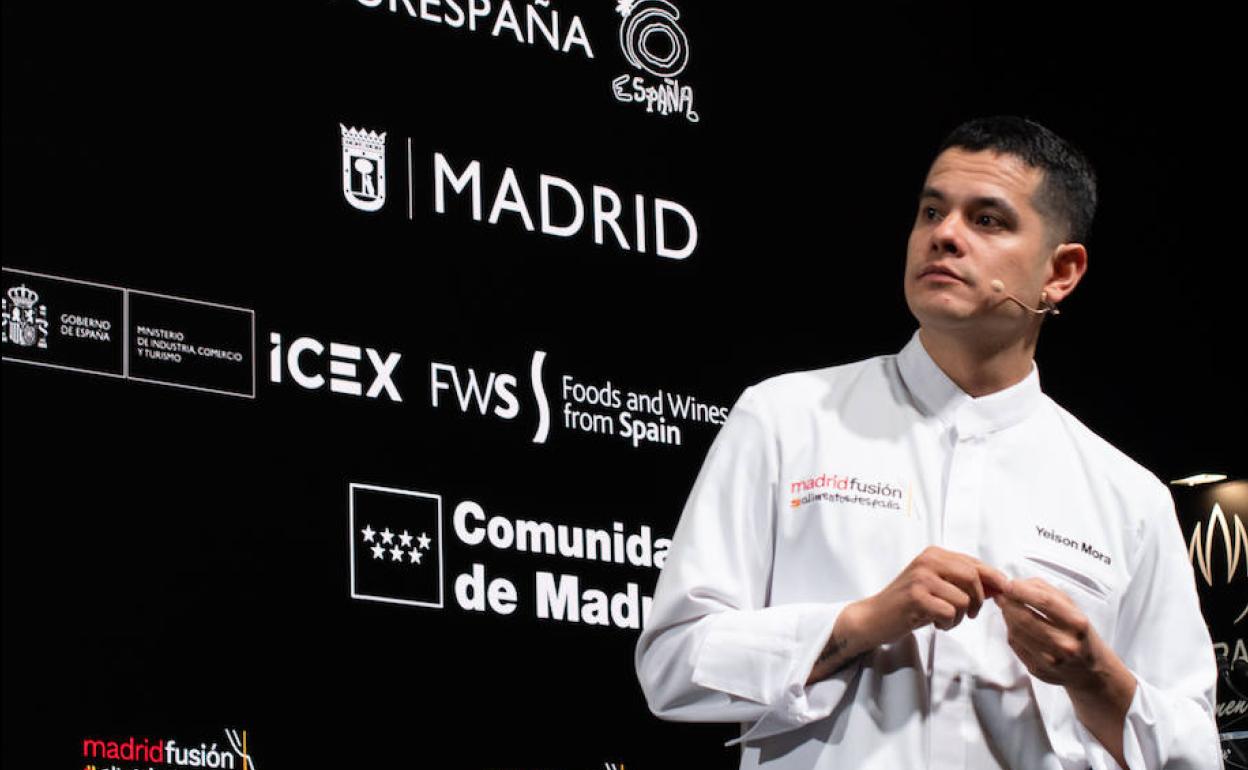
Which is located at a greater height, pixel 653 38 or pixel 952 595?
pixel 653 38

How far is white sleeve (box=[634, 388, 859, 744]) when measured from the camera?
227cm

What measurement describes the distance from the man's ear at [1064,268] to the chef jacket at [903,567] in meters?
0.15

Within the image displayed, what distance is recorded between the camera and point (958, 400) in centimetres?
261

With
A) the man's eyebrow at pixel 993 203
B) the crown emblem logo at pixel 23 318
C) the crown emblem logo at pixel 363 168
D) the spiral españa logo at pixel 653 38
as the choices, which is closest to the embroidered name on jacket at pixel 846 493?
the man's eyebrow at pixel 993 203

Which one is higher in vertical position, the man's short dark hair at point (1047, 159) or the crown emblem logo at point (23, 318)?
the crown emblem logo at point (23, 318)

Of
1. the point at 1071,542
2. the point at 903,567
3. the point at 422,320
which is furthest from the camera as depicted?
the point at 422,320

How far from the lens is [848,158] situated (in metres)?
5.02

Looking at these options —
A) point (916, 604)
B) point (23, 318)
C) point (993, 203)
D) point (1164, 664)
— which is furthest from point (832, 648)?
point (23, 318)

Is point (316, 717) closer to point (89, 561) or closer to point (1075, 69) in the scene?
point (89, 561)

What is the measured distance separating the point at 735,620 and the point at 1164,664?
0.59 meters

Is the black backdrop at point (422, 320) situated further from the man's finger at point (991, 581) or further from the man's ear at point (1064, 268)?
the man's finger at point (991, 581)

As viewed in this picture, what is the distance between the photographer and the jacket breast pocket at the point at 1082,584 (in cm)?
248

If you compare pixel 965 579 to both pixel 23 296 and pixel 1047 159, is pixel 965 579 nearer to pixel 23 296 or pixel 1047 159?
pixel 1047 159

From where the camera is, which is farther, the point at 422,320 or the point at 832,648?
the point at 422,320
